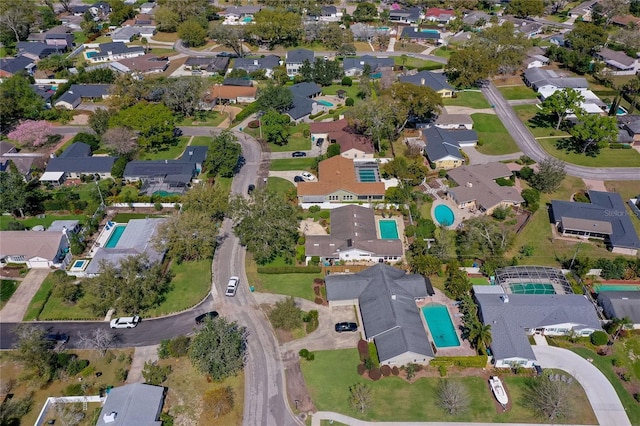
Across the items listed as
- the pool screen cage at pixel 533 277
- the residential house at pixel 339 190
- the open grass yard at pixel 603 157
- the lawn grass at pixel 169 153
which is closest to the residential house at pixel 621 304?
the pool screen cage at pixel 533 277

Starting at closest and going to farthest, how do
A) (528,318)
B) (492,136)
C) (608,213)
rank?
→ (528,318) < (608,213) < (492,136)

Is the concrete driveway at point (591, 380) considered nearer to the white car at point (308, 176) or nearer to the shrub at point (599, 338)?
the shrub at point (599, 338)

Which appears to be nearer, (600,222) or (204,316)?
(204,316)

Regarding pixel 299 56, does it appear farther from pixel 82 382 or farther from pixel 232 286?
pixel 82 382

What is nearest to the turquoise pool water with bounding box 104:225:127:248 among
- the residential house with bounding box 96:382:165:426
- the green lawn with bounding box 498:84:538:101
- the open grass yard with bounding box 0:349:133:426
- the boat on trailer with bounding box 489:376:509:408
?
the open grass yard with bounding box 0:349:133:426

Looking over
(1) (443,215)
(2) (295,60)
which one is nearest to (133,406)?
(1) (443,215)

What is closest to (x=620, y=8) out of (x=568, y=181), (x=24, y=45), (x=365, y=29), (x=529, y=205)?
(x=365, y=29)
